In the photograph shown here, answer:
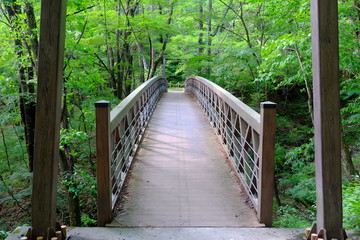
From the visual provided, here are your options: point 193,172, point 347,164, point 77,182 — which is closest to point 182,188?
point 193,172

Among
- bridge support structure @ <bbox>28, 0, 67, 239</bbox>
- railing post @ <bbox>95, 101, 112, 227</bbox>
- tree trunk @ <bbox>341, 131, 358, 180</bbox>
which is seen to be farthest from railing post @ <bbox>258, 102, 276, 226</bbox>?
→ tree trunk @ <bbox>341, 131, 358, 180</bbox>

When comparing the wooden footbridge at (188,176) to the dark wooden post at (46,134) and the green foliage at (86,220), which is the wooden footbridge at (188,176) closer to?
the dark wooden post at (46,134)

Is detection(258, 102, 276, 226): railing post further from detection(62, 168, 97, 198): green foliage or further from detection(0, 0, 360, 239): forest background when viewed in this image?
detection(62, 168, 97, 198): green foliage

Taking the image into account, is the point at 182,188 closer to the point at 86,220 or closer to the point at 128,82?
the point at 86,220

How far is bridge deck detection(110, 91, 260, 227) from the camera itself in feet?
11.1

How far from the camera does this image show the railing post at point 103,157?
10.2ft

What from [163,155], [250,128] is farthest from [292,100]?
[250,128]

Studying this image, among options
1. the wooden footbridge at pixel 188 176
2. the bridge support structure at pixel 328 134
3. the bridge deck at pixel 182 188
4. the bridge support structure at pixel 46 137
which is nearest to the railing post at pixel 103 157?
the wooden footbridge at pixel 188 176

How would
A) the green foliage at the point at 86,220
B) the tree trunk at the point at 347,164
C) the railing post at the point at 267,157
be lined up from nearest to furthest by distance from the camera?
1. the railing post at the point at 267,157
2. the green foliage at the point at 86,220
3. the tree trunk at the point at 347,164

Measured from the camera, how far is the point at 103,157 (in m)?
3.11

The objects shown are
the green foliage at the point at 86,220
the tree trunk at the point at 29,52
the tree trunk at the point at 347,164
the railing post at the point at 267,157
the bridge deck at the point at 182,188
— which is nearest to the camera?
the railing post at the point at 267,157

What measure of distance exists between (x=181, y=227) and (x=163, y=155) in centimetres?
276

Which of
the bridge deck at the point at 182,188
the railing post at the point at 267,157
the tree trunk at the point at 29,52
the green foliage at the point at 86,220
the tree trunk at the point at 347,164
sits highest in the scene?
the tree trunk at the point at 29,52

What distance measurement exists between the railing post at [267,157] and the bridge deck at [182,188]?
24 centimetres
